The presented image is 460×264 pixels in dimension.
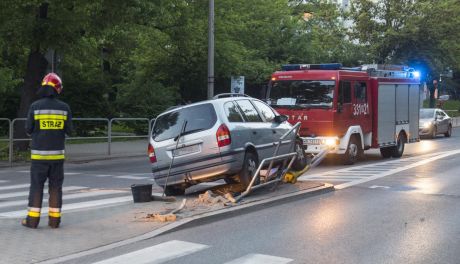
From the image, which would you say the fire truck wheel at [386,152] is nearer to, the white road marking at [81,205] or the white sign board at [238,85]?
the white sign board at [238,85]

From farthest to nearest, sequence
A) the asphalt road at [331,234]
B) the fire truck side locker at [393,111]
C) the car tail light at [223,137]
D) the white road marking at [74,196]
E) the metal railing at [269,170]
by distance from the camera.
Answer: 1. the fire truck side locker at [393,111]
2. the white road marking at [74,196]
3. the car tail light at [223,137]
4. the metal railing at [269,170]
5. the asphalt road at [331,234]

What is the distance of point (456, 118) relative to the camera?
156ft

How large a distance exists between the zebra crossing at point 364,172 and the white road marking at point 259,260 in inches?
235

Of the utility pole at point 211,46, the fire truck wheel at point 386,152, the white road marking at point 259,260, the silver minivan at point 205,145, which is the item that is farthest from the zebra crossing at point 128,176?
the fire truck wheel at point 386,152

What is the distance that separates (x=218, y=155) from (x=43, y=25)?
358 inches

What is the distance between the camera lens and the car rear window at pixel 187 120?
1022 centimetres

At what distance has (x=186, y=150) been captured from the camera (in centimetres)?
1012

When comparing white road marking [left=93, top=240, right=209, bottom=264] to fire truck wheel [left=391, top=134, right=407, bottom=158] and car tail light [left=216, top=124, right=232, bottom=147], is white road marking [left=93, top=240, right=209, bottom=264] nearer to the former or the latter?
car tail light [left=216, top=124, right=232, bottom=147]

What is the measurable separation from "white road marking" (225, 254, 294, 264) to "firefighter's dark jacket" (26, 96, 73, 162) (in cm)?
285

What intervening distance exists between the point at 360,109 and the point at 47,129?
11.7 metres

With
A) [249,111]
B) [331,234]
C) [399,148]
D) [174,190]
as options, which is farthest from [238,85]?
[331,234]

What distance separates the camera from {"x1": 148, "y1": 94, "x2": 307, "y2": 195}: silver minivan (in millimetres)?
10016

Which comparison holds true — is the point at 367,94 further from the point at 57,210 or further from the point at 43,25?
the point at 57,210

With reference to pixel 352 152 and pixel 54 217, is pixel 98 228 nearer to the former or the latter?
pixel 54 217
